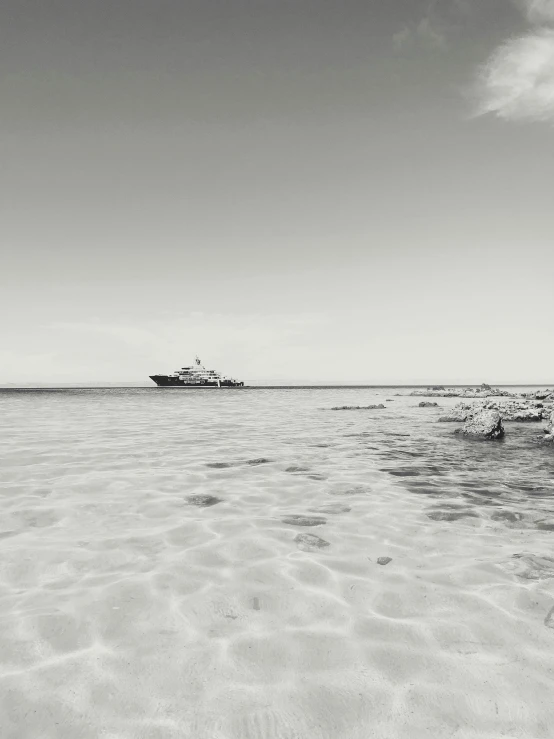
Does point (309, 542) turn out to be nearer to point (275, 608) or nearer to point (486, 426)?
point (275, 608)

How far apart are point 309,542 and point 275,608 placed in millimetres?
Result: 1020

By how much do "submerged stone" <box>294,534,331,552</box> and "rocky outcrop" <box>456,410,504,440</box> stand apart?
7.13 m

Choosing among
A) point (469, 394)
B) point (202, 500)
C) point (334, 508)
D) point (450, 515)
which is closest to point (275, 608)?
point (334, 508)

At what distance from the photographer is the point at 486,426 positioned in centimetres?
920

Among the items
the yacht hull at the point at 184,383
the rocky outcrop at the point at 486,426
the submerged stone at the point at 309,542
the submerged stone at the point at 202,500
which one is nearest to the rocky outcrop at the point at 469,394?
the rocky outcrop at the point at 486,426

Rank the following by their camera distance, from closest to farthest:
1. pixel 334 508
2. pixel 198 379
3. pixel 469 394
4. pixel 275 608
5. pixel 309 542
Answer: pixel 275 608 → pixel 309 542 → pixel 334 508 → pixel 469 394 → pixel 198 379

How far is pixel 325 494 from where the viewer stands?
4785mm

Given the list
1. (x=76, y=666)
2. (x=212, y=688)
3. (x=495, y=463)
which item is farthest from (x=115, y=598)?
(x=495, y=463)

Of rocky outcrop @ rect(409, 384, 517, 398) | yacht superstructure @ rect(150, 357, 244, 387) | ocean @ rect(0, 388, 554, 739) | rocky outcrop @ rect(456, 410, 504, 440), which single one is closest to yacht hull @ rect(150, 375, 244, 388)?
yacht superstructure @ rect(150, 357, 244, 387)

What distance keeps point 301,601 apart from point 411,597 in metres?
Answer: 0.68

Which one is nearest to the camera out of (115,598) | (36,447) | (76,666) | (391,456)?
(76,666)

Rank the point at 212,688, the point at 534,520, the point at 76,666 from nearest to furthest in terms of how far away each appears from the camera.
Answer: the point at 212,688, the point at 76,666, the point at 534,520

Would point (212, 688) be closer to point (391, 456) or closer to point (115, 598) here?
point (115, 598)

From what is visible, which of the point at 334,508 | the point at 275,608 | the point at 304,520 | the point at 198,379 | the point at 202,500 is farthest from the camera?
the point at 198,379
